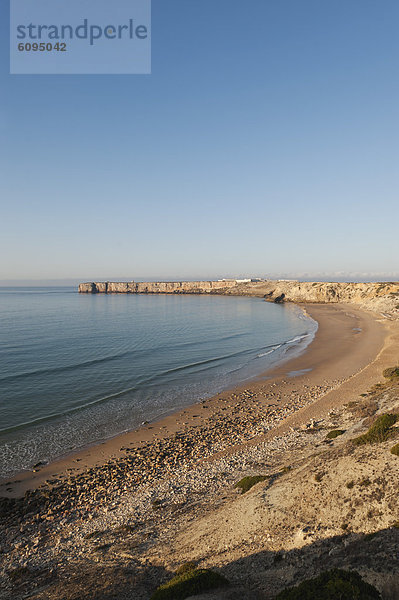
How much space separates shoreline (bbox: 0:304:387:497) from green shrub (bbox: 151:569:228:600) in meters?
9.23

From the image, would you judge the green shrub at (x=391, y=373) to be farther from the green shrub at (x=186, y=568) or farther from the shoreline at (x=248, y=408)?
the green shrub at (x=186, y=568)

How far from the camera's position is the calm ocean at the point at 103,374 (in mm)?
21422

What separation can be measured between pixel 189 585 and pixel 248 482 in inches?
258

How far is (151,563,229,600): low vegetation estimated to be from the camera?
750 cm

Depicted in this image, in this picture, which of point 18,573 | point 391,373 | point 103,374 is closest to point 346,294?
point 391,373

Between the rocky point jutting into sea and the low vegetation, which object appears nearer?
the low vegetation

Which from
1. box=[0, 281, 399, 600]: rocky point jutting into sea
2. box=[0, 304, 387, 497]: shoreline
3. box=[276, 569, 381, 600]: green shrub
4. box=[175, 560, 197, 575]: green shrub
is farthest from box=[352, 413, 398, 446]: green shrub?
box=[175, 560, 197, 575]: green shrub

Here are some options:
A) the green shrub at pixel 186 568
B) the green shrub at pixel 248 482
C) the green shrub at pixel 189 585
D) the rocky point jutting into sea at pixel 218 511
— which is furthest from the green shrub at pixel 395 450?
the green shrub at pixel 186 568

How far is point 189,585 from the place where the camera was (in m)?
7.64

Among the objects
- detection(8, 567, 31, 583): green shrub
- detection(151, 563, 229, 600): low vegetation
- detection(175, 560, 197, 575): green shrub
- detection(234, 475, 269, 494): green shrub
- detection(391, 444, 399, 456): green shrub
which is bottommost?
detection(8, 567, 31, 583): green shrub

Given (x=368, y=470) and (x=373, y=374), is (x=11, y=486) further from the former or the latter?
(x=373, y=374)

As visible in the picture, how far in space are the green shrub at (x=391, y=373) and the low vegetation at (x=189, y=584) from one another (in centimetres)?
2715

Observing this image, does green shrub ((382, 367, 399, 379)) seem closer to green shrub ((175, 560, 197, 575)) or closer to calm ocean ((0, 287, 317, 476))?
calm ocean ((0, 287, 317, 476))

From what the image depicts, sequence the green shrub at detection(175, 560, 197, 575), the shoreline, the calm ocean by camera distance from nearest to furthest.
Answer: the green shrub at detection(175, 560, 197, 575)
the shoreline
the calm ocean
